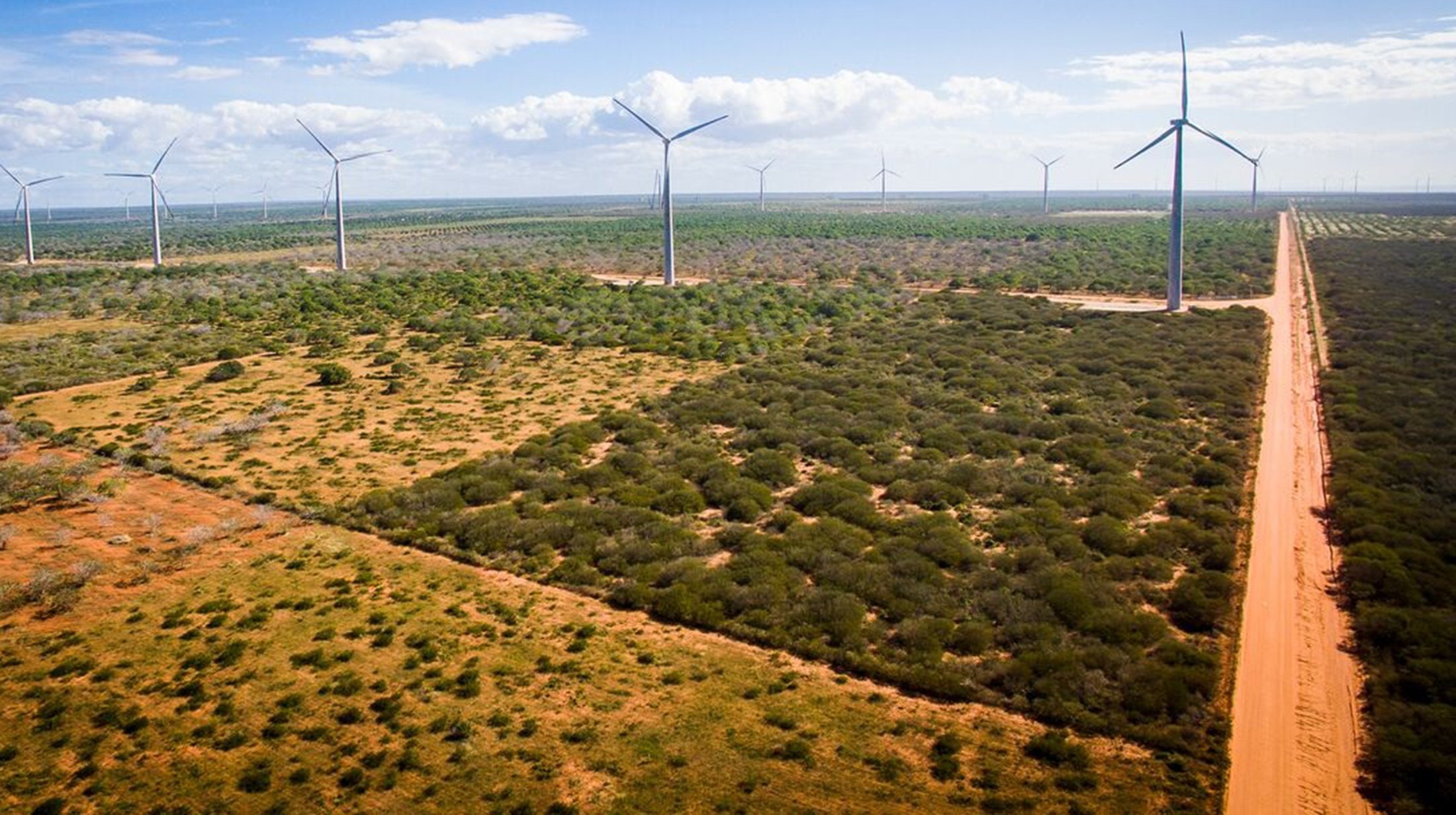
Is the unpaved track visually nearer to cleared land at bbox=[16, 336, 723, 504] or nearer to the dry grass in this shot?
cleared land at bbox=[16, 336, 723, 504]

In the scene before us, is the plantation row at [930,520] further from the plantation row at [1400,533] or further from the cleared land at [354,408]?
the cleared land at [354,408]

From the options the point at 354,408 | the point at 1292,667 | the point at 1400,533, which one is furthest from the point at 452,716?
the point at 354,408

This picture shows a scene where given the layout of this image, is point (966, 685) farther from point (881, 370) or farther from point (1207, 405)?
point (881, 370)

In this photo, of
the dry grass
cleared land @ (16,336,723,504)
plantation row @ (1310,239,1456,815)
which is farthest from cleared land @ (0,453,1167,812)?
the dry grass

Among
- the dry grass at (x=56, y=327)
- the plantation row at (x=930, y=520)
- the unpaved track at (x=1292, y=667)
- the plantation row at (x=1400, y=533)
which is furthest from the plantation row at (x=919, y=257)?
the unpaved track at (x=1292, y=667)

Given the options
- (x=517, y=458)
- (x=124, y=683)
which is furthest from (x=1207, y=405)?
(x=124, y=683)

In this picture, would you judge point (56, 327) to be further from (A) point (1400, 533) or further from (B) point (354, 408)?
(A) point (1400, 533)
